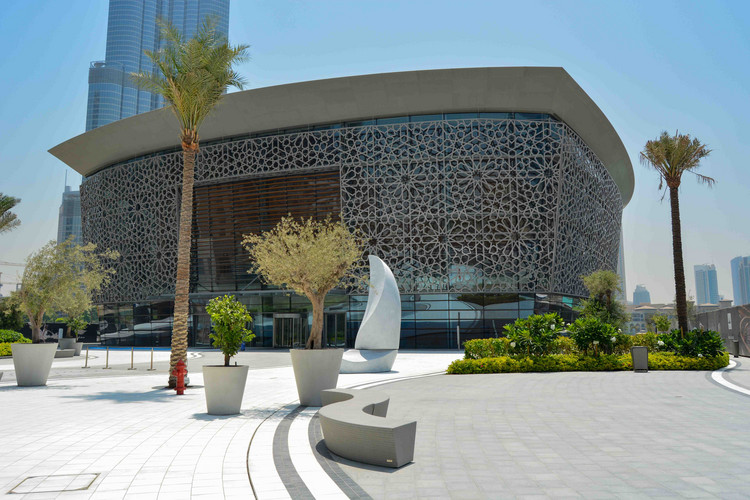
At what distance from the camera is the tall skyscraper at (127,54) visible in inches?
6393

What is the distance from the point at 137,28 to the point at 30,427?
193m

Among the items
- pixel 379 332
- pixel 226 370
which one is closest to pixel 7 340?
pixel 379 332

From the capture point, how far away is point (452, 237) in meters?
33.8

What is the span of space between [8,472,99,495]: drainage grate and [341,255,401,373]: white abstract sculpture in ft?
46.5

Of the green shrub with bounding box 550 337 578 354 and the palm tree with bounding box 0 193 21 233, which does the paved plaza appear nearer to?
the green shrub with bounding box 550 337 578 354

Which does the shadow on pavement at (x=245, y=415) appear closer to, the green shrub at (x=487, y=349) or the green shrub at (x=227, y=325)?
the green shrub at (x=227, y=325)

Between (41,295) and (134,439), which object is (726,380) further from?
(41,295)

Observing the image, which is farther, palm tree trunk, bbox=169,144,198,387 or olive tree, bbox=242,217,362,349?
palm tree trunk, bbox=169,144,198,387

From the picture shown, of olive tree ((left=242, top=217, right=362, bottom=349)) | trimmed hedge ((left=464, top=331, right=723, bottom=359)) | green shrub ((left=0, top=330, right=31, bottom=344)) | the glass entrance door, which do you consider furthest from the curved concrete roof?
olive tree ((left=242, top=217, right=362, bottom=349))

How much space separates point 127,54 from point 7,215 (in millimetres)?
170225

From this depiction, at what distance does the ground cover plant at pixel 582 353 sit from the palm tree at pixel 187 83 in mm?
9531

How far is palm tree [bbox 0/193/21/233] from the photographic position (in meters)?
23.8

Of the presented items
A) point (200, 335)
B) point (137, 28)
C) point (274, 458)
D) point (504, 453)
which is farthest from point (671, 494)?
point (137, 28)

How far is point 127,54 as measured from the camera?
560 ft
